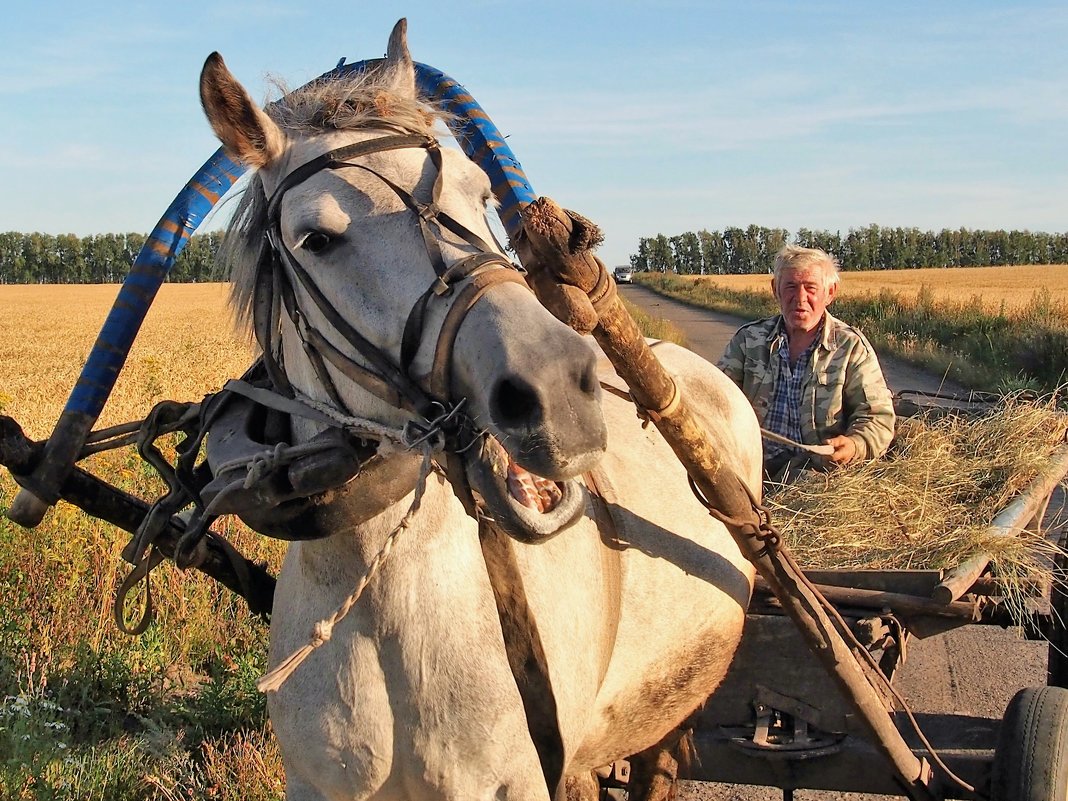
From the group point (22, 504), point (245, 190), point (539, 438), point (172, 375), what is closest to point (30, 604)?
point (22, 504)

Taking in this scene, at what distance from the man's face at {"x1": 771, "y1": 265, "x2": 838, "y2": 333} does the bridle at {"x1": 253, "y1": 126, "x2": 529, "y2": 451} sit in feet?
11.2

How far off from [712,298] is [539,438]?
4989 centimetres

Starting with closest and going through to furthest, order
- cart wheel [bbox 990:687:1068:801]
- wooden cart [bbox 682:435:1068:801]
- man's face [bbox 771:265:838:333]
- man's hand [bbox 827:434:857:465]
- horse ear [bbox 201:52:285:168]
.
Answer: horse ear [bbox 201:52:285:168]
cart wheel [bbox 990:687:1068:801]
wooden cart [bbox 682:435:1068:801]
man's hand [bbox 827:434:857:465]
man's face [bbox 771:265:838:333]

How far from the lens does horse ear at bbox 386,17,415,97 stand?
2.64m

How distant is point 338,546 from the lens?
2.34 m

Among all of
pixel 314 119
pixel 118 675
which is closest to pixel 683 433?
pixel 314 119

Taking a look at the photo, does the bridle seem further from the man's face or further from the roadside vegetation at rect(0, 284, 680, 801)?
the man's face

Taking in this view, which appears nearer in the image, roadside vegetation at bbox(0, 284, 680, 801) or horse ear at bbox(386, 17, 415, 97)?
horse ear at bbox(386, 17, 415, 97)

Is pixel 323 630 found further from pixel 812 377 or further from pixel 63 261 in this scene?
pixel 63 261

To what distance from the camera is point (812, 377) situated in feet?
17.3

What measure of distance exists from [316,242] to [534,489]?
733 mm

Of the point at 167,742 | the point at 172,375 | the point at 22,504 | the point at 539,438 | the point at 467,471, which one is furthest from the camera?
the point at 172,375

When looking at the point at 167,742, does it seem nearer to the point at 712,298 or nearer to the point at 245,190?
the point at 245,190

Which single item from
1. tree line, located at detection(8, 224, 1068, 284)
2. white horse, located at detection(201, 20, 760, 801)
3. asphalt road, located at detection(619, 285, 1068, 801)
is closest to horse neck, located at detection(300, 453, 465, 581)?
white horse, located at detection(201, 20, 760, 801)
